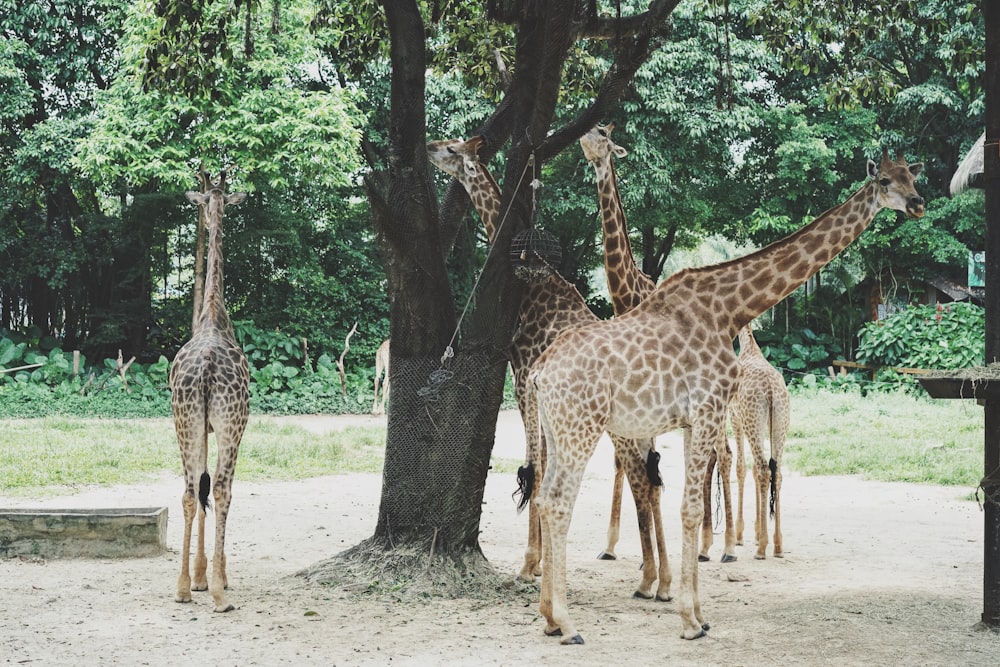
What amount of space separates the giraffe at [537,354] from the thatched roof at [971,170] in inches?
150

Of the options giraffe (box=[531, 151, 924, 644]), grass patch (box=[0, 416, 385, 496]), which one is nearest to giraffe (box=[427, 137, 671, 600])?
giraffe (box=[531, 151, 924, 644])

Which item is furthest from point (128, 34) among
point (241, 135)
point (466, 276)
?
point (466, 276)

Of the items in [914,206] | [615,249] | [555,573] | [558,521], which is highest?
[914,206]

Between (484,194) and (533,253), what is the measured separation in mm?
1106

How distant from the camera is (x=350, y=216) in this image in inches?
1016

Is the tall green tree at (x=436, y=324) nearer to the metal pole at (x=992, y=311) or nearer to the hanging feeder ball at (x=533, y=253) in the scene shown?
the hanging feeder ball at (x=533, y=253)

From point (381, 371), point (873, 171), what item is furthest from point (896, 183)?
point (381, 371)

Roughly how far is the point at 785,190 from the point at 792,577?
19.0 meters

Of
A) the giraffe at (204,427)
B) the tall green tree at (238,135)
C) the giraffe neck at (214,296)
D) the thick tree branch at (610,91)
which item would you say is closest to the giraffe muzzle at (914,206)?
the thick tree branch at (610,91)

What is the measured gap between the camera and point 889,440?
14766 mm

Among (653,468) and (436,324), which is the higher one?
(436,324)

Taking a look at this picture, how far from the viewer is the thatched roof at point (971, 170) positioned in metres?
8.72

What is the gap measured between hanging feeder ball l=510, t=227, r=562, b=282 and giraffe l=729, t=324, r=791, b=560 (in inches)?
91.6

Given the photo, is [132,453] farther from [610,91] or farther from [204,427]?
[610,91]
